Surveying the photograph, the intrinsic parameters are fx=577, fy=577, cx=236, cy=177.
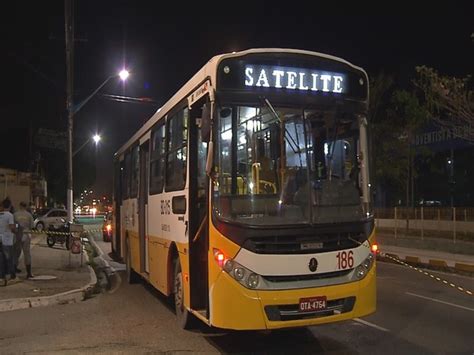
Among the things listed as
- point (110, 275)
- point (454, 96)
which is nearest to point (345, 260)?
point (110, 275)

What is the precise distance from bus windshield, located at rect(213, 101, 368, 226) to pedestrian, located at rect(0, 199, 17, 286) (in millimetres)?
7454

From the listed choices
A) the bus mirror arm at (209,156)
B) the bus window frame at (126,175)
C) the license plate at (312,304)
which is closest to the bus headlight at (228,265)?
the license plate at (312,304)

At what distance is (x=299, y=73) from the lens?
23.5ft

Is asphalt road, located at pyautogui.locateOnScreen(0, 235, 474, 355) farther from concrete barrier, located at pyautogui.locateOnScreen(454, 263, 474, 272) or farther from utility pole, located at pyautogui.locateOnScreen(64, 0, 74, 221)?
utility pole, located at pyautogui.locateOnScreen(64, 0, 74, 221)

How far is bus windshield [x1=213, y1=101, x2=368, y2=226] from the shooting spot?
6.64m

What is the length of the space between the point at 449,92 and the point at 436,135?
18640 mm

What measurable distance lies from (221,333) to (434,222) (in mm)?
24783

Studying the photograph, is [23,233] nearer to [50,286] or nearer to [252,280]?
[50,286]

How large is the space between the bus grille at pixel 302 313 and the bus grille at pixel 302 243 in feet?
2.03

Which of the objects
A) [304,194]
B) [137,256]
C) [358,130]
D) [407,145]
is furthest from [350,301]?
[407,145]

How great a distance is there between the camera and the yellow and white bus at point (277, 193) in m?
6.46

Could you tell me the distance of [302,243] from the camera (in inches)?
259

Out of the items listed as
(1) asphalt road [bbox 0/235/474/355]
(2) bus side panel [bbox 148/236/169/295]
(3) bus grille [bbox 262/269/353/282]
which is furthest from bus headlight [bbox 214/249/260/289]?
(2) bus side panel [bbox 148/236/169/295]

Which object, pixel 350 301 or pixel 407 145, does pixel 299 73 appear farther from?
pixel 407 145
